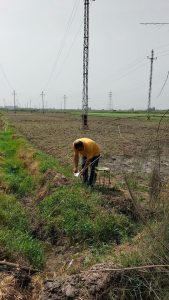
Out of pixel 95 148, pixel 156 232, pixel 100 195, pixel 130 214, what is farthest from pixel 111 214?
pixel 156 232

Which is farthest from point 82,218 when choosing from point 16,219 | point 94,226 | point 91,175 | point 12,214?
point 91,175

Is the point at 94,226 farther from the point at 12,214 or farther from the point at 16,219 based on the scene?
the point at 12,214

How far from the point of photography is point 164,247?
14.1 ft

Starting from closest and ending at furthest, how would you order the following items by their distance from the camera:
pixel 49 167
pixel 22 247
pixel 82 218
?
pixel 22 247
pixel 82 218
pixel 49 167

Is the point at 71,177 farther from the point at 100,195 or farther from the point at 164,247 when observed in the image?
the point at 164,247

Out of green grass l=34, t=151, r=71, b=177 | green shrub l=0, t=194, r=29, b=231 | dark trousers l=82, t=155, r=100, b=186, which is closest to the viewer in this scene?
green shrub l=0, t=194, r=29, b=231

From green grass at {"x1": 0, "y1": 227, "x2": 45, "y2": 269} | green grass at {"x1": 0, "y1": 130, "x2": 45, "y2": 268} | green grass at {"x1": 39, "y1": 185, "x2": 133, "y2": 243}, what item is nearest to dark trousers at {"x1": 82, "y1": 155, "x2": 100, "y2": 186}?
green grass at {"x1": 39, "y1": 185, "x2": 133, "y2": 243}

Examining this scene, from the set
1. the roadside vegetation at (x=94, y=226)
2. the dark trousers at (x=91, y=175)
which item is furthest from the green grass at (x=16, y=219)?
the dark trousers at (x=91, y=175)

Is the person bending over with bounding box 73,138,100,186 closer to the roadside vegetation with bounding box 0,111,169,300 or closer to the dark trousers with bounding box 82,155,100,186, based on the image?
the dark trousers with bounding box 82,155,100,186

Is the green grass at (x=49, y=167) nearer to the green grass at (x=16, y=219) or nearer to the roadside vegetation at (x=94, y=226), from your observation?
the roadside vegetation at (x=94, y=226)

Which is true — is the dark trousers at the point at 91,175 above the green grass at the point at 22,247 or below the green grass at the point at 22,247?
above

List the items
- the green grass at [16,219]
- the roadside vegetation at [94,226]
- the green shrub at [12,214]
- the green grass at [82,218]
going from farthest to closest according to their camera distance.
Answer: the green shrub at [12,214]
the green grass at [82,218]
the green grass at [16,219]
the roadside vegetation at [94,226]

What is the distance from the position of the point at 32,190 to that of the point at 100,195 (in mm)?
3144

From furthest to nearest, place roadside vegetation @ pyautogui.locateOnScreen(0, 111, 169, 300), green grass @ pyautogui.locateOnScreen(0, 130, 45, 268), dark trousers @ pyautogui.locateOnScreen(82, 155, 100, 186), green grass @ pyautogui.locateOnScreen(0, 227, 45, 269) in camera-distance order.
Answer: dark trousers @ pyautogui.locateOnScreen(82, 155, 100, 186), green grass @ pyautogui.locateOnScreen(0, 130, 45, 268), green grass @ pyautogui.locateOnScreen(0, 227, 45, 269), roadside vegetation @ pyautogui.locateOnScreen(0, 111, 169, 300)
